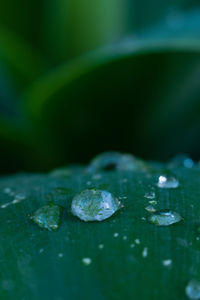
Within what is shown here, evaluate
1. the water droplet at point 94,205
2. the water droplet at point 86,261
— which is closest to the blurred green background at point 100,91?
the water droplet at point 94,205

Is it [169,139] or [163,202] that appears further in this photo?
[169,139]

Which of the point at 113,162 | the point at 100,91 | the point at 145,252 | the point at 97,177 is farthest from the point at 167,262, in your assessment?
the point at 100,91

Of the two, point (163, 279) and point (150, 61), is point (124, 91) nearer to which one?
point (150, 61)

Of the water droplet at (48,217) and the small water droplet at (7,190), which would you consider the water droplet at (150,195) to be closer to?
the water droplet at (48,217)

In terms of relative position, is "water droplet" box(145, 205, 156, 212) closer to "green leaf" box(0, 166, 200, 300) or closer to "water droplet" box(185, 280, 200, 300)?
"green leaf" box(0, 166, 200, 300)

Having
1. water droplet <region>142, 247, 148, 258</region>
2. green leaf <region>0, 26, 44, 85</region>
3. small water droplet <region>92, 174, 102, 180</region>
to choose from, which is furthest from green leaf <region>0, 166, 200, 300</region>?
green leaf <region>0, 26, 44, 85</region>

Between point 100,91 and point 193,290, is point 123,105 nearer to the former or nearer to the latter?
point 100,91

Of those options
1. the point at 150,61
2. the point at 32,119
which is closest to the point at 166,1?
the point at 150,61
